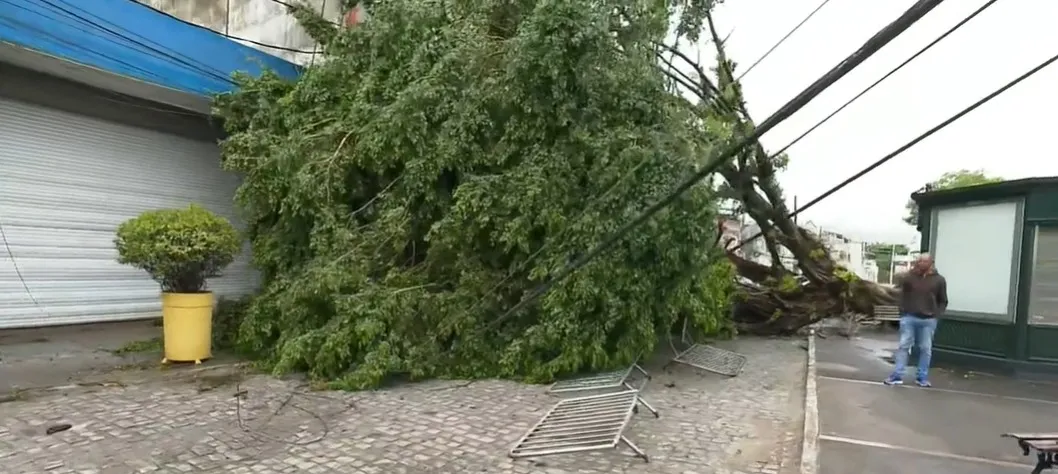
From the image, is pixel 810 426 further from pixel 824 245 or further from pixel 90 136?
pixel 90 136

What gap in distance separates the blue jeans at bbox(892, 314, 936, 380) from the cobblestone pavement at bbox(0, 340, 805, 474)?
74.5 inches

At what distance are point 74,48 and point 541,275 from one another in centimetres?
671

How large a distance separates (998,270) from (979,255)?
0.33 m

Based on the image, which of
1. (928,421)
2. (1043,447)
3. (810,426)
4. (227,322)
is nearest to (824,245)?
(928,421)

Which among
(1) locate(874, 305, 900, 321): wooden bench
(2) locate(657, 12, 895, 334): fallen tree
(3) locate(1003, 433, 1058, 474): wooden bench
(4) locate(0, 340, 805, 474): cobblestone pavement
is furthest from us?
(1) locate(874, 305, 900, 321): wooden bench

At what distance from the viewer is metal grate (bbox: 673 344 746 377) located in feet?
29.1

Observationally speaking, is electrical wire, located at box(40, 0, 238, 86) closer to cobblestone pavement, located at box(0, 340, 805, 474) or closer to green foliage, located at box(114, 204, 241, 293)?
green foliage, located at box(114, 204, 241, 293)

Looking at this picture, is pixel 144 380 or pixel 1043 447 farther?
pixel 144 380

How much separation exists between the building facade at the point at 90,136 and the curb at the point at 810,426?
9069 millimetres

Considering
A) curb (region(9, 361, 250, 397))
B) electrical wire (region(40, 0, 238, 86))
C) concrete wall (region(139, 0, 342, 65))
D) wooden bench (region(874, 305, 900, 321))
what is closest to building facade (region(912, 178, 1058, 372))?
wooden bench (region(874, 305, 900, 321))

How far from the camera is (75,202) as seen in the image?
994 cm

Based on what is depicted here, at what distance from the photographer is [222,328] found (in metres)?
9.16

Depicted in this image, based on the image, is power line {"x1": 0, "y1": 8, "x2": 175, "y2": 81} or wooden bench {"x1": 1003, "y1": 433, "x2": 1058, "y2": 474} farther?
power line {"x1": 0, "y1": 8, "x2": 175, "y2": 81}

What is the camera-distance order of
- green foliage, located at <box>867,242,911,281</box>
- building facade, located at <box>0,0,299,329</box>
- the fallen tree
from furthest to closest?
green foliage, located at <box>867,242,911,281</box>
the fallen tree
building facade, located at <box>0,0,299,329</box>
